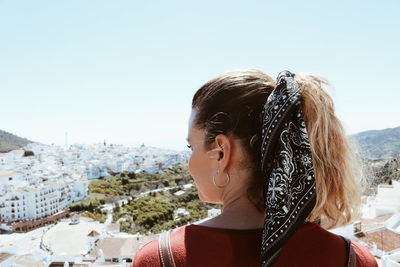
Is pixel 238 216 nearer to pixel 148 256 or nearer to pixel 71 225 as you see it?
pixel 148 256

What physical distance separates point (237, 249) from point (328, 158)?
0.80 ft

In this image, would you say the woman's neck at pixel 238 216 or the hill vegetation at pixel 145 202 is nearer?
the woman's neck at pixel 238 216

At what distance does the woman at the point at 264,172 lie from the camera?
55 cm

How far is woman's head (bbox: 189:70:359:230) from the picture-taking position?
0.61m

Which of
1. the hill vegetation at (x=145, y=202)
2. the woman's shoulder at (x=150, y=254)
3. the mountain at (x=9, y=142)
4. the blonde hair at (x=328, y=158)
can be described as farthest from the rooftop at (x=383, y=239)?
the mountain at (x=9, y=142)

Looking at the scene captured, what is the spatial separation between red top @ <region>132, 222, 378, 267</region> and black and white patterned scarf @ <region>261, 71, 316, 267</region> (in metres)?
0.03

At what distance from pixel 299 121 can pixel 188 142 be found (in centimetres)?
21

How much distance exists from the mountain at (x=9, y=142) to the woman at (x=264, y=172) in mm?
49474

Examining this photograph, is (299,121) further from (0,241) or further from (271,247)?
(0,241)

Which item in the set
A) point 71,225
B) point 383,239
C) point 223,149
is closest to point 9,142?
point 71,225

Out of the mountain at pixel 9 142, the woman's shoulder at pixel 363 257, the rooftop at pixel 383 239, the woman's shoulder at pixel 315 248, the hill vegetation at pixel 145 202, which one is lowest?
the mountain at pixel 9 142

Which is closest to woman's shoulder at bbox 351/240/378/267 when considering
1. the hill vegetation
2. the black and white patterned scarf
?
the black and white patterned scarf

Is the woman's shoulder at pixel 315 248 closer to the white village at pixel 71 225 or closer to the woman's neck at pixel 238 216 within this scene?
the woman's neck at pixel 238 216

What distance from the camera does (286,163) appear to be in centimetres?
59
